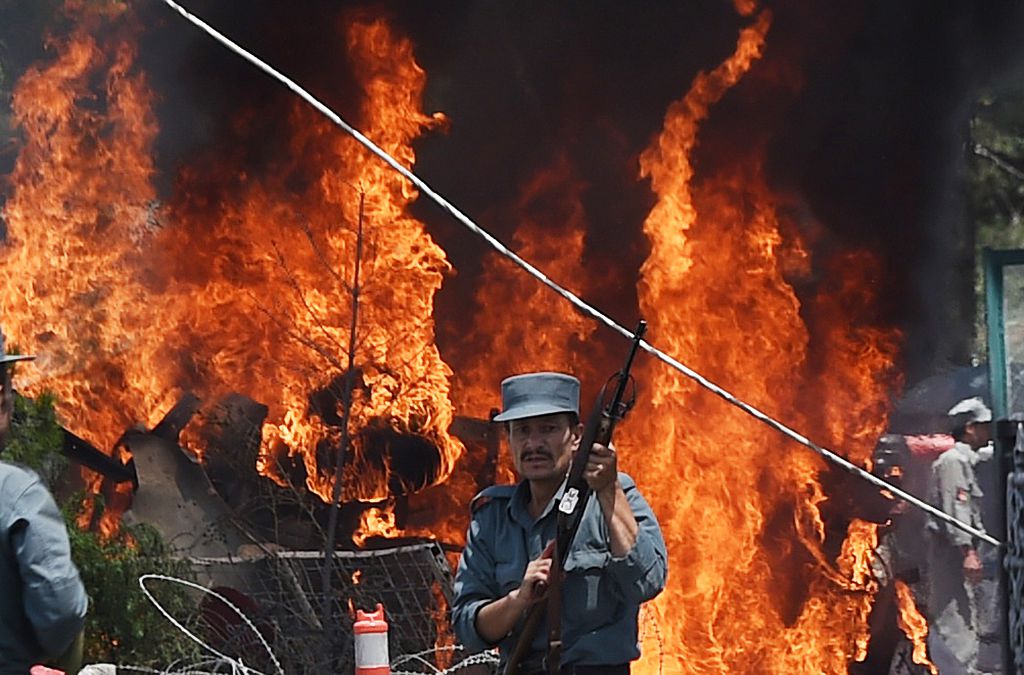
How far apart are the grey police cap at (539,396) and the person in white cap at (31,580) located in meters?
1.29

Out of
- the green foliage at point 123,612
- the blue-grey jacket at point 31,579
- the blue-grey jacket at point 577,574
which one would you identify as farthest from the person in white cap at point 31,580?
the green foliage at point 123,612

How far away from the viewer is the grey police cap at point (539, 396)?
4.42 m

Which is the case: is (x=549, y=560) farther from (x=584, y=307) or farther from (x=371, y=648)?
(x=584, y=307)

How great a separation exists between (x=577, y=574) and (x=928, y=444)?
6507 mm

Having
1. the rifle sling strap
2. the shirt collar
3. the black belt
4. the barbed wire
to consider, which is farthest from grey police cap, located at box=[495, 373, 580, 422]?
the barbed wire

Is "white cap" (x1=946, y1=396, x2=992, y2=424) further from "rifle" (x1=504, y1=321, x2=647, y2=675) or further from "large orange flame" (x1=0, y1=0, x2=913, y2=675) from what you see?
"rifle" (x1=504, y1=321, x2=647, y2=675)

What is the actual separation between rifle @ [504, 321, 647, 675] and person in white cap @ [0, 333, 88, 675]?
3.95ft

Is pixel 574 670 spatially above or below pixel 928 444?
below

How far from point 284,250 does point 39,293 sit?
168cm

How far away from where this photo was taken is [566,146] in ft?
35.1

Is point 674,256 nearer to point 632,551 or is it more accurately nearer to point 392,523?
point 392,523

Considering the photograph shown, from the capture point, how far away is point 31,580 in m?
3.72

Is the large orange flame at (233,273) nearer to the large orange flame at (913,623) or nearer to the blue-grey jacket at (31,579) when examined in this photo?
the large orange flame at (913,623)

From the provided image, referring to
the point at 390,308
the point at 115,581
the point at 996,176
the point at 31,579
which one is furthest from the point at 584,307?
the point at 996,176
